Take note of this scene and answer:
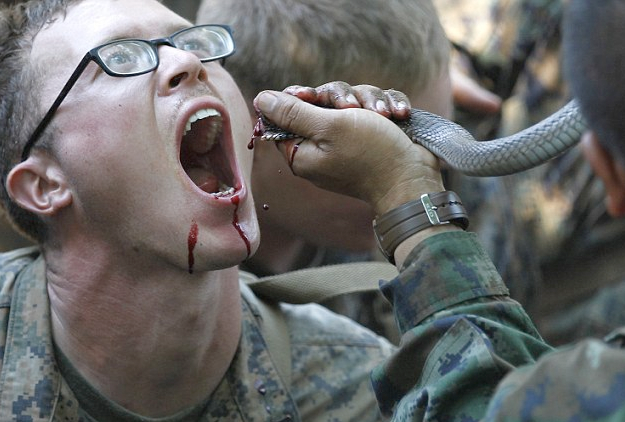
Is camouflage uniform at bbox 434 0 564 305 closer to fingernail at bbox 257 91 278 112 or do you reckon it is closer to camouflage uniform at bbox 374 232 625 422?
fingernail at bbox 257 91 278 112

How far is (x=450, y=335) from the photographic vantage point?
2826 mm

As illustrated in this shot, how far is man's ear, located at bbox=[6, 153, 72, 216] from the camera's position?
3.72m

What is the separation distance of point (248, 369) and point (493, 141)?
4.08 ft

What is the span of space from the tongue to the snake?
614 millimetres

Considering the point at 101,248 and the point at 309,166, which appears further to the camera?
the point at 101,248

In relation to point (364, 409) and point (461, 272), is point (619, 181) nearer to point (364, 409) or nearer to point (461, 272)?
point (461, 272)

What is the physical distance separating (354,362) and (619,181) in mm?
2140

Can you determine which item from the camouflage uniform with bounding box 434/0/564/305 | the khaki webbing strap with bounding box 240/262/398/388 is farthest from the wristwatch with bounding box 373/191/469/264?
the camouflage uniform with bounding box 434/0/564/305

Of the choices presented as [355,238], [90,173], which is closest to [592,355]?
[90,173]

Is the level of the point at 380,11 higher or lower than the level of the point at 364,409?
higher

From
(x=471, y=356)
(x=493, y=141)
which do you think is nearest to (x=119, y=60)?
(x=493, y=141)

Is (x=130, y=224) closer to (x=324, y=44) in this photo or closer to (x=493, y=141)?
(x=493, y=141)

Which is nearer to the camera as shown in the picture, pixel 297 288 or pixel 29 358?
pixel 29 358

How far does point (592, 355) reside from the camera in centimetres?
220
